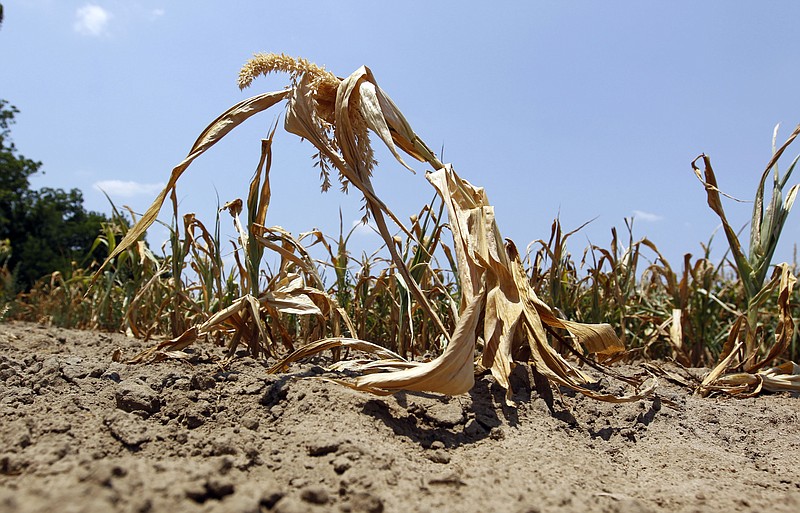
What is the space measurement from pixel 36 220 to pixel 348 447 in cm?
1804

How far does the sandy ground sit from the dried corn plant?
0.40 ft

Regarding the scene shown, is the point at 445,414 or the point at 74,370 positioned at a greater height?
the point at 74,370

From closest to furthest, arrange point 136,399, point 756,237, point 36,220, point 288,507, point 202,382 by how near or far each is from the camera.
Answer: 1. point 288,507
2. point 136,399
3. point 202,382
4. point 756,237
5. point 36,220

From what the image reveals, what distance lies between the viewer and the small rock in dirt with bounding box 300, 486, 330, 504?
1059mm

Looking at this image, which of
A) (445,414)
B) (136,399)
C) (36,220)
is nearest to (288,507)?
(445,414)

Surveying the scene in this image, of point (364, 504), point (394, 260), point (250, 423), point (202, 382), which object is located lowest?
point (364, 504)

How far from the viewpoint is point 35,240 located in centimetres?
1527

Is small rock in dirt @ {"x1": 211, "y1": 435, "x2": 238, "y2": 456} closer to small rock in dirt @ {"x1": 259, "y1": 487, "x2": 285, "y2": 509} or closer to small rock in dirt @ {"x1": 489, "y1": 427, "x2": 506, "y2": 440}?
small rock in dirt @ {"x1": 259, "y1": 487, "x2": 285, "y2": 509}

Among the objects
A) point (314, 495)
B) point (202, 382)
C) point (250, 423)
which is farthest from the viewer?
point (202, 382)

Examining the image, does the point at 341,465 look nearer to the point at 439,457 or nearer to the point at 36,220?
the point at 439,457

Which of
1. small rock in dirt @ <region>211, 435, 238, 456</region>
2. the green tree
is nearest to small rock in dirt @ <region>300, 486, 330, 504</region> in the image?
small rock in dirt @ <region>211, 435, 238, 456</region>

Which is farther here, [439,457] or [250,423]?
[250,423]

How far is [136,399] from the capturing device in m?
1.66

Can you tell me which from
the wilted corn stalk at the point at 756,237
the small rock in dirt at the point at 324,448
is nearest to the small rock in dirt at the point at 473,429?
the small rock in dirt at the point at 324,448
